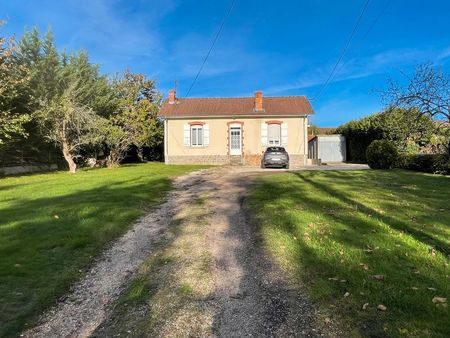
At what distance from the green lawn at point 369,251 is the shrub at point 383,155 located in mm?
8166

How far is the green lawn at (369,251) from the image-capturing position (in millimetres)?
3699

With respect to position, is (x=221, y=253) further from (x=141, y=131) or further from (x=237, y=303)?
(x=141, y=131)

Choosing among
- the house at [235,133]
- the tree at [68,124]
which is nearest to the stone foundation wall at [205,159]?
the house at [235,133]

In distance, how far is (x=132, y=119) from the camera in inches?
1172

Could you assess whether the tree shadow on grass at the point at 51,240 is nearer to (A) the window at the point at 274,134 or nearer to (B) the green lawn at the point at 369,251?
(B) the green lawn at the point at 369,251

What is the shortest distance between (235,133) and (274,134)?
2.97 metres

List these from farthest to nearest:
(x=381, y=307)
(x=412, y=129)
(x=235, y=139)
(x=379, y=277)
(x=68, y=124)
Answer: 1. (x=235, y=139)
2. (x=68, y=124)
3. (x=412, y=129)
4. (x=379, y=277)
5. (x=381, y=307)

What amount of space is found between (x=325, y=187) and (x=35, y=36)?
21864mm

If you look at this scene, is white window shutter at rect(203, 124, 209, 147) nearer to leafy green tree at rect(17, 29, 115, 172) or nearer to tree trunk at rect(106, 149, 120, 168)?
tree trunk at rect(106, 149, 120, 168)

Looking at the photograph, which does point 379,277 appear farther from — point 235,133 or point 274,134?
point 235,133

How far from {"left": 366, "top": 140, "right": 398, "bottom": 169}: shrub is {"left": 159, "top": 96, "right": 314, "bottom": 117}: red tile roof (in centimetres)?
1060

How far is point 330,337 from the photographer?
11.2 ft

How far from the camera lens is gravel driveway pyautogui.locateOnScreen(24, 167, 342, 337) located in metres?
3.70

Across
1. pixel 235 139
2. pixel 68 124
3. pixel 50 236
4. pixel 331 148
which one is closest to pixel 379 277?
pixel 50 236
